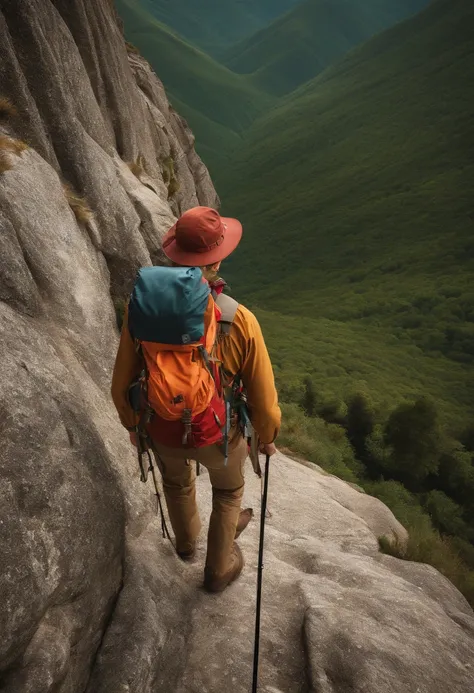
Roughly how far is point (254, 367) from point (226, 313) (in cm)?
71

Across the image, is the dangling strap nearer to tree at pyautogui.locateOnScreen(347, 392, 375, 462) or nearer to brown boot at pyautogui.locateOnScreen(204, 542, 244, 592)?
brown boot at pyautogui.locateOnScreen(204, 542, 244, 592)

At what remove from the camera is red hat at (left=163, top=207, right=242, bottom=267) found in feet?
16.9

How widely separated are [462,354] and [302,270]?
4775 centimetres

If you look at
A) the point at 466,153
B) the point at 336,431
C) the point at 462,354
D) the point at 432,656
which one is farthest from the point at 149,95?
the point at 466,153

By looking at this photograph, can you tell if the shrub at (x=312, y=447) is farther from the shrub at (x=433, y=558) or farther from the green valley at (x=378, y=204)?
the green valley at (x=378, y=204)

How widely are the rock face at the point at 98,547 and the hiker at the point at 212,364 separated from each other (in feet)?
3.15

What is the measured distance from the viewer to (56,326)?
7.87 meters

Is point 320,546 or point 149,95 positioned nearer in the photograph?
point 320,546

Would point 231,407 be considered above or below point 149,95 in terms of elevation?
below

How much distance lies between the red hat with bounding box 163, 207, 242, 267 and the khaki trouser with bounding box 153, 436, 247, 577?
214 cm

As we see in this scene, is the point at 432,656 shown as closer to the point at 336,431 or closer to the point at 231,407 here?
the point at 231,407

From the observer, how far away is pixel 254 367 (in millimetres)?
5406

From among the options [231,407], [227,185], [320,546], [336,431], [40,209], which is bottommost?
[336,431]

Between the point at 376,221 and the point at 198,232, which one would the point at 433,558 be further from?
the point at 376,221
